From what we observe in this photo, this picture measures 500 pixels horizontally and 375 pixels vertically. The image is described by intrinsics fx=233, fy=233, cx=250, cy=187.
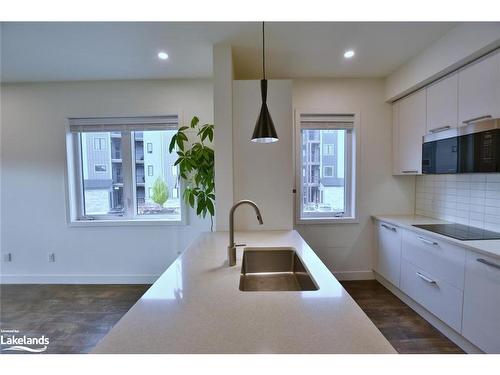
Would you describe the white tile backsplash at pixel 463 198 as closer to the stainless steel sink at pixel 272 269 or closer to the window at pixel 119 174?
the stainless steel sink at pixel 272 269

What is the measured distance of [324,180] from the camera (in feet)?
9.91

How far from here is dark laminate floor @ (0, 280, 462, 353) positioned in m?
1.93

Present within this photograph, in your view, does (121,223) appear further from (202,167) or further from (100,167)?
(202,167)

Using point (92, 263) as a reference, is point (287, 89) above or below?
above

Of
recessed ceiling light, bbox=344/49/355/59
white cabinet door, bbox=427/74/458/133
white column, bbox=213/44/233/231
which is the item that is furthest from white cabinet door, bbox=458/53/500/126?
white column, bbox=213/44/233/231

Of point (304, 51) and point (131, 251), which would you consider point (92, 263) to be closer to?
point (131, 251)

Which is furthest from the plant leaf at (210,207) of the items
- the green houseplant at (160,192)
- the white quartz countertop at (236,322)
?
the white quartz countertop at (236,322)

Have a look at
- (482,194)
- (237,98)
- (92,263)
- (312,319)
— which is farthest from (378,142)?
(92,263)

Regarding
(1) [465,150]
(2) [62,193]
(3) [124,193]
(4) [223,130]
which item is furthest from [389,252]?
(2) [62,193]

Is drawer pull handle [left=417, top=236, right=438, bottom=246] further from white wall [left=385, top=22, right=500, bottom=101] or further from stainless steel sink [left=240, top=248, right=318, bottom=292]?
white wall [left=385, top=22, right=500, bottom=101]

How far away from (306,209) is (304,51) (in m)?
1.79

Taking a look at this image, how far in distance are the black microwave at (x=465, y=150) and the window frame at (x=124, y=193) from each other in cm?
270

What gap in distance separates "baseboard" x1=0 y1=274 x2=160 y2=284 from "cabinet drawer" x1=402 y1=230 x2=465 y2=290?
291cm
